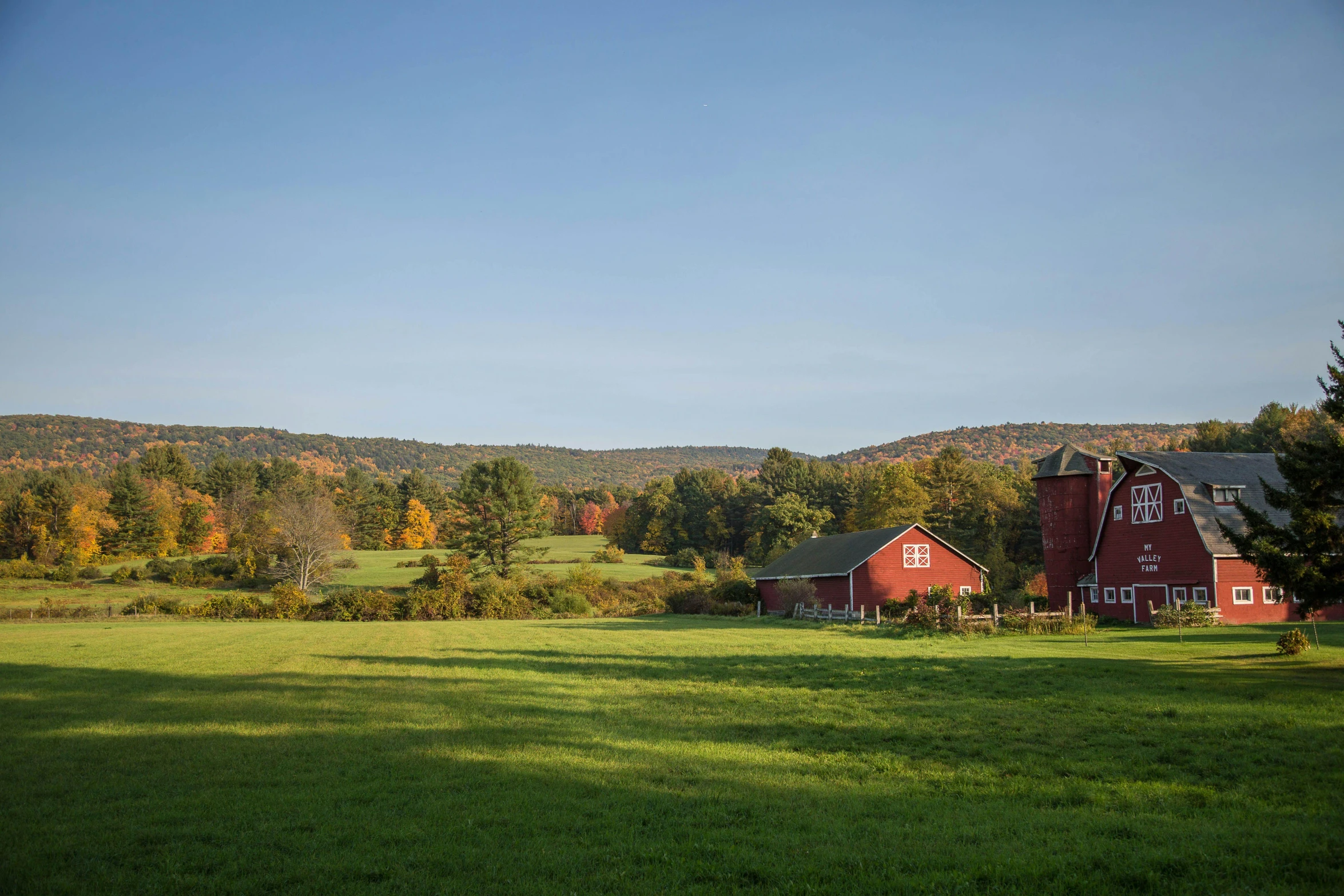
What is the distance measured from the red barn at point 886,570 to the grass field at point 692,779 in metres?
24.1

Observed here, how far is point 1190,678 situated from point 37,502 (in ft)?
322

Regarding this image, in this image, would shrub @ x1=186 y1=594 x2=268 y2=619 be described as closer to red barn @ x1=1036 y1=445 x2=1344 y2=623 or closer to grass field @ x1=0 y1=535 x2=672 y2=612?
grass field @ x1=0 y1=535 x2=672 y2=612

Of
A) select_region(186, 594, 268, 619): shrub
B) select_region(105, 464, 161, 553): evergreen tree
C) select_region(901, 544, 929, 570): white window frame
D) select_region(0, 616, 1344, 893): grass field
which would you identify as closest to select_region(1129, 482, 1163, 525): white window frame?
select_region(901, 544, 929, 570): white window frame

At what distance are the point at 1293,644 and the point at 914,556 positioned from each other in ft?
93.5

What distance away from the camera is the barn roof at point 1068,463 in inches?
1614

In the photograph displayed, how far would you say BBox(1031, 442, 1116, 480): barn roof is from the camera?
41.0 metres

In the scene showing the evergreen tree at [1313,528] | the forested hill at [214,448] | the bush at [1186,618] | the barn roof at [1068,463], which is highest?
the forested hill at [214,448]

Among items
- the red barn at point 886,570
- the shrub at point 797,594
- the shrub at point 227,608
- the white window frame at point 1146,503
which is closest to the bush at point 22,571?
the shrub at point 227,608

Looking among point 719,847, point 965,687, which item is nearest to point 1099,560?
point 965,687

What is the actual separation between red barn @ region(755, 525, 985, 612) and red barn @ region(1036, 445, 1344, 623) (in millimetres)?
5045

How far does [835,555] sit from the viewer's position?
4694 centimetres

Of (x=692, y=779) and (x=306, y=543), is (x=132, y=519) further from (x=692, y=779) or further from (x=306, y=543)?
(x=692, y=779)

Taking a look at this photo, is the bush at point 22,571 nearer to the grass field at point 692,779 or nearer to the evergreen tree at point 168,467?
the evergreen tree at point 168,467

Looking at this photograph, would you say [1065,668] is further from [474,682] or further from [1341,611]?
[1341,611]
